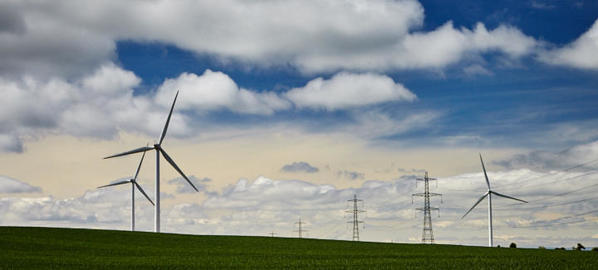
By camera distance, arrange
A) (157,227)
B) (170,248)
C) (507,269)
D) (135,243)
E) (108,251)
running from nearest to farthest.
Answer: (507,269) < (108,251) < (170,248) < (135,243) < (157,227)

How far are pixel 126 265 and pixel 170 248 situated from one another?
19.6 metres

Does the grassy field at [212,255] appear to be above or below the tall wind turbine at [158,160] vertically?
below

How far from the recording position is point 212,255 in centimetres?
5519

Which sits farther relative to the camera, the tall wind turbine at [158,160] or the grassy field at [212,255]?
the tall wind turbine at [158,160]

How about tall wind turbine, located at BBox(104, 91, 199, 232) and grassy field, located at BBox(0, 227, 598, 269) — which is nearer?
grassy field, located at BBox(0, 227, 598, 269)

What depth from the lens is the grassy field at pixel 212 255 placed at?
43.5 m

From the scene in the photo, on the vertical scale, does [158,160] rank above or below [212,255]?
above

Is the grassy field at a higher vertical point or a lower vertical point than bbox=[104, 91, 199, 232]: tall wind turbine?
lower

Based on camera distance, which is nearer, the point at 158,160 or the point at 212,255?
the point at 212,255

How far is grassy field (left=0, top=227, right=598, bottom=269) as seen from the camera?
4350 cm

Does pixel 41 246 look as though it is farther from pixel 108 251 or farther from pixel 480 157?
pixel 480 157

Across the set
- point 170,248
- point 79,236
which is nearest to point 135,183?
point 79,236

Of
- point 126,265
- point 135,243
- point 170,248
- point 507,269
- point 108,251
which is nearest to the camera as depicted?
point 507,269

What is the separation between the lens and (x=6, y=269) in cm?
4047
